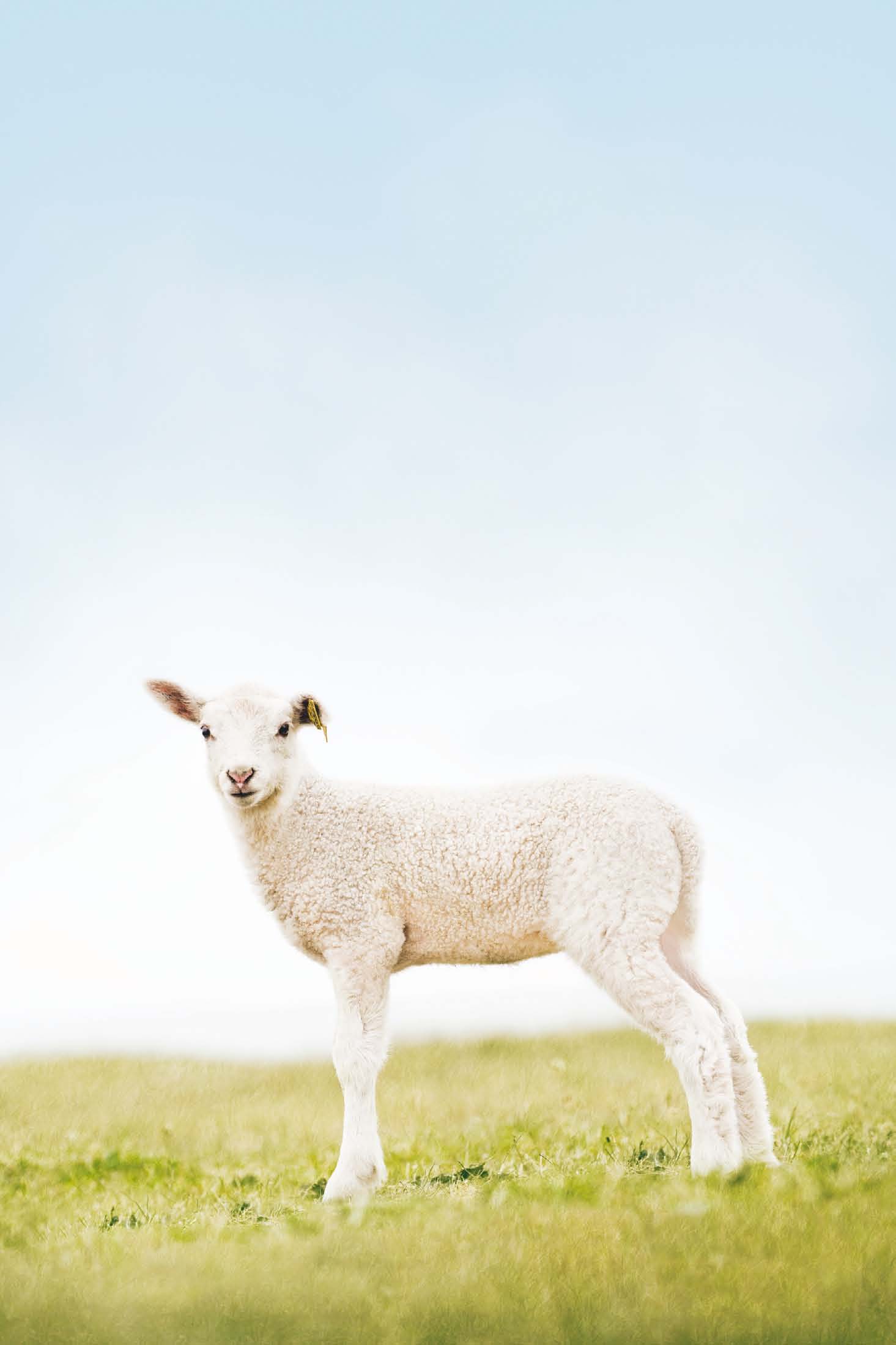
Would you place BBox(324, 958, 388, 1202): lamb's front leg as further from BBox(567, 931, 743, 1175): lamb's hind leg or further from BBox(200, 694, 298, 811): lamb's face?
BBox(567, 931, 743, 1175): lamb's hind leg

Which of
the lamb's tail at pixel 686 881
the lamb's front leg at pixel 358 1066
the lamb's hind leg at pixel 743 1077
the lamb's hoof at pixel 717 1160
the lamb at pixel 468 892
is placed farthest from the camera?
the lamb's tail at pixel 686 881

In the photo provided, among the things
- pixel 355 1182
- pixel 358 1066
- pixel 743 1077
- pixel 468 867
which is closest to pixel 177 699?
pixel 468 867

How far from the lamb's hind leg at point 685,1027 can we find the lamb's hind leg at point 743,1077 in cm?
49

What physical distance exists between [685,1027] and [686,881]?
119 cm

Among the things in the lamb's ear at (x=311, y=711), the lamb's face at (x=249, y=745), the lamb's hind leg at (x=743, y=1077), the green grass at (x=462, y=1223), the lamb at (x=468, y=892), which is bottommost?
the green grass at (x=462, y=1223)

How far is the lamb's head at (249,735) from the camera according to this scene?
371 inches

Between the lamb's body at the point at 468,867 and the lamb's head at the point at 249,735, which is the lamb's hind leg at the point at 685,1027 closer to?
the lamb's body at the point at 468,867

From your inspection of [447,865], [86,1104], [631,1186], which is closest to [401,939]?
[447,865]

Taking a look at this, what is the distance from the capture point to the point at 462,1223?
24.6ft

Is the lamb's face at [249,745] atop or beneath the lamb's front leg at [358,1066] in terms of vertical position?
atop

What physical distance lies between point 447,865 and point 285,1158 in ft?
13.4

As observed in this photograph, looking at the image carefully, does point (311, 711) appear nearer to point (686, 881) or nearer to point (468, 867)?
point (468, 867)

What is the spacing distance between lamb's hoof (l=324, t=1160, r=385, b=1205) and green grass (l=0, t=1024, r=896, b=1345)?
0.12 m

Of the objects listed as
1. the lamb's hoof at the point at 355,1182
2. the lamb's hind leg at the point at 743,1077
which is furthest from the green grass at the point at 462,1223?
the lamb's hind leg at the point at 743,1077
